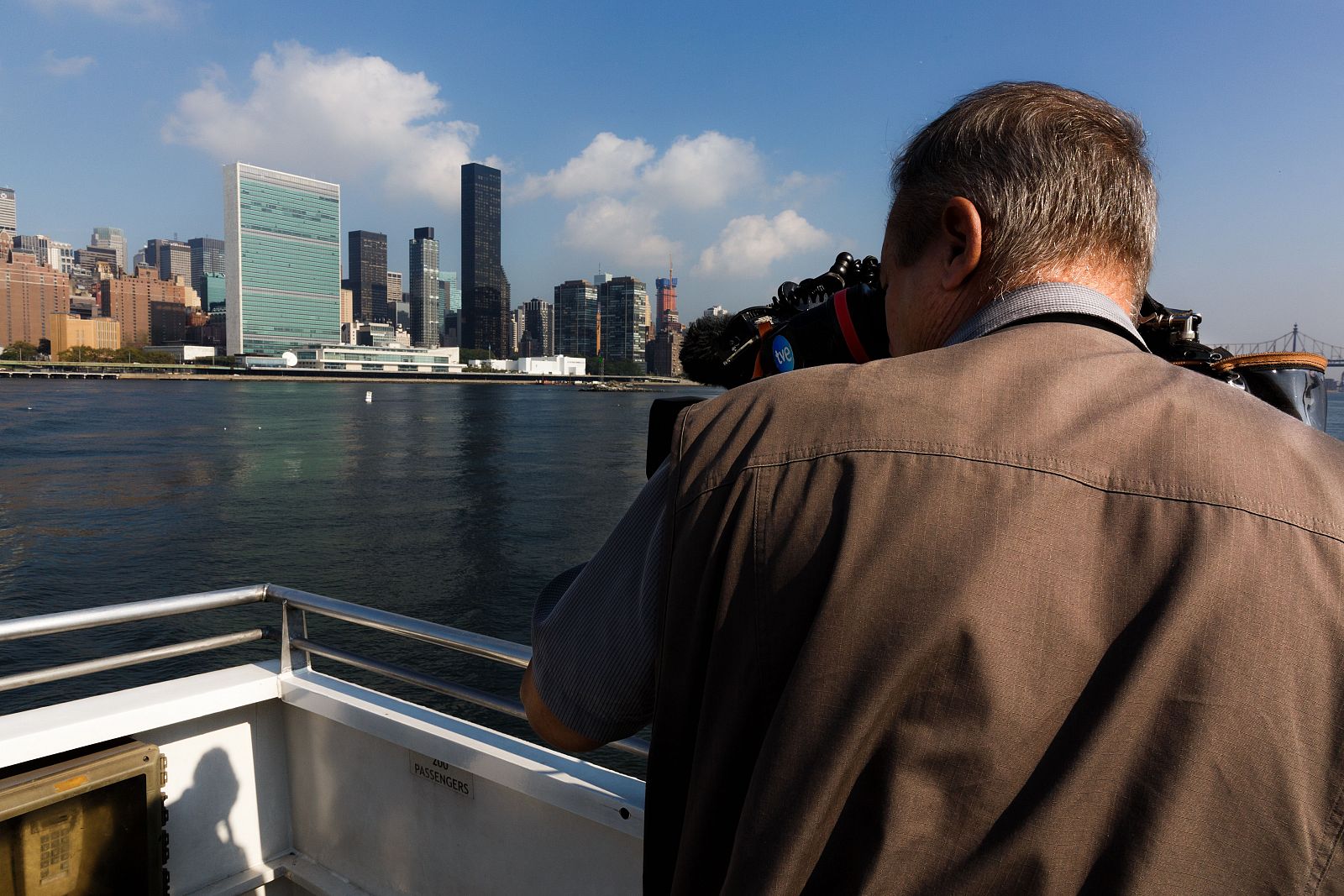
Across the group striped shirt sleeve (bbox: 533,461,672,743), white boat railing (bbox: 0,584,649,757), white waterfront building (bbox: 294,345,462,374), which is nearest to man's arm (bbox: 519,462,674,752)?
striped shirt sleeve (bbox: 533,461,672,743)

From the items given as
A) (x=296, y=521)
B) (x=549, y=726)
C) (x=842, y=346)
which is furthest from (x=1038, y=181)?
(x=296, y=521)

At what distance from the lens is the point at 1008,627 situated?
0.52 meters

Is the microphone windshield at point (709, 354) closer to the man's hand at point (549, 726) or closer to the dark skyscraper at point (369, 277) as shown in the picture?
the man's hand at point (549, 726)

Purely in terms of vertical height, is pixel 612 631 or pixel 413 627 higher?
pixel 612 631

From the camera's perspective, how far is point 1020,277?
0.68 m

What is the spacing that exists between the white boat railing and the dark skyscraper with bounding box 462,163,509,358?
131m

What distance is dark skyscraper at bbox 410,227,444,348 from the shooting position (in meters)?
156

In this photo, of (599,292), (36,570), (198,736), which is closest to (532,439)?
(36,570)

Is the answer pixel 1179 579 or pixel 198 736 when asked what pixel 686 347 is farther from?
pixel 198 736

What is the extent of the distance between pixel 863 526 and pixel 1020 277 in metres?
0.28

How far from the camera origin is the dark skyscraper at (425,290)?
510 ft

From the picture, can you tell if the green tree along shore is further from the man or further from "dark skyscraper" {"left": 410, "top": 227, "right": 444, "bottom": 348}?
the man

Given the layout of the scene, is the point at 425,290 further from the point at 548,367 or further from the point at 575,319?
the point at 548,367

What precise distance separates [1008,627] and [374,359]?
103999 mm
